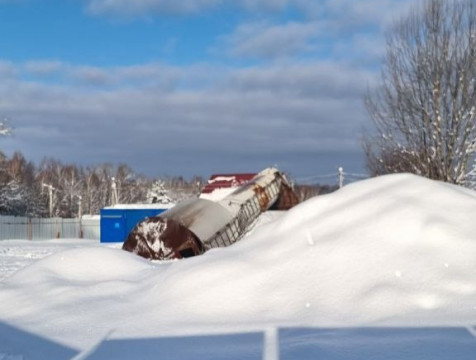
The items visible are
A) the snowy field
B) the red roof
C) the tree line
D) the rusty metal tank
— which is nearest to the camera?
the snowy field

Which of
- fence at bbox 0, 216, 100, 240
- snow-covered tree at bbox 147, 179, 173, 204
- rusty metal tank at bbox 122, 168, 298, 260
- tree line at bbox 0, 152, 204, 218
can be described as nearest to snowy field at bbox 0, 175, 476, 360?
rusty metal tank at bbox 122, 168, 298, 260

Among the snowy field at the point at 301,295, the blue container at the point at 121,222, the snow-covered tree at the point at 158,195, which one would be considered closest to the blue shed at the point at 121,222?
the blue container at the point at 121,222

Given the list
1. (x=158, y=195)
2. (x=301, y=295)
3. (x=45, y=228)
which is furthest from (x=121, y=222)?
(x=158, y=195)

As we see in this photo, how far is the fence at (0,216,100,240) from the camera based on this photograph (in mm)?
43125

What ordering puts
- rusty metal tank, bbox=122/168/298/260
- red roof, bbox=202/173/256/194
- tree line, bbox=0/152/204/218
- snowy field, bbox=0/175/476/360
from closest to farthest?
snowy field, bbox=0/175/476/360 → rusty metal tank, bbox=122/168/298/260 → red roof, bbox=202/173/256/194 → tree line, bbox=0/152/204/218

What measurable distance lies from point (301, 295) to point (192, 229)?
24.5 feet

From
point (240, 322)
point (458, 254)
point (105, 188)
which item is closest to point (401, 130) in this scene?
point (458, 254)

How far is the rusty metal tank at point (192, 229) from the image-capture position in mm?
13477

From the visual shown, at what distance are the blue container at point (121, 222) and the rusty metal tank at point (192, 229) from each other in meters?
19.6

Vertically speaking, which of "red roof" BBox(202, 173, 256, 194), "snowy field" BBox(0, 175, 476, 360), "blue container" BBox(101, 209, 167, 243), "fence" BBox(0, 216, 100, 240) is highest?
"red roof" BBox(202, 173, 256, 194)

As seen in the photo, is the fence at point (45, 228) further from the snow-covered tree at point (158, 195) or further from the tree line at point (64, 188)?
the snow-covered tree at point (158, 195)

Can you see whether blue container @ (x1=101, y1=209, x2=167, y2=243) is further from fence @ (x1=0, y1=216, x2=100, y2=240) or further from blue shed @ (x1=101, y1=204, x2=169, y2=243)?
fence @ (x1=0, y1=216, x2=100, y2=240)

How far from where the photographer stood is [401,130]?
17938 millimetres

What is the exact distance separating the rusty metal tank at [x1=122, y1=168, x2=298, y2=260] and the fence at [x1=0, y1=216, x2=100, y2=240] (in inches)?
1188
